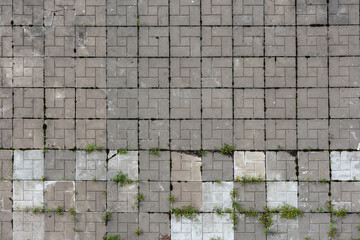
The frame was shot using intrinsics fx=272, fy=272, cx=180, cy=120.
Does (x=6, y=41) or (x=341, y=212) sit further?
(x=6, y=41)

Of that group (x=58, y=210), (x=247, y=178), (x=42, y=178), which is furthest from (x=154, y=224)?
(x=42, y=178)

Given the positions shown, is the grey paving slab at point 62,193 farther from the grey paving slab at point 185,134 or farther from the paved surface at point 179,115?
the grey paving slab at point 185,134

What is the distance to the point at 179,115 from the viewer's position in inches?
186

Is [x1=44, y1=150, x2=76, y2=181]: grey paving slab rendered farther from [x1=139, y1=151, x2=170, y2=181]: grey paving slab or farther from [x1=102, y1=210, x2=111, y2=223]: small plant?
[x1=139, y1=151, x2=170, y2=181]: grey paving slab

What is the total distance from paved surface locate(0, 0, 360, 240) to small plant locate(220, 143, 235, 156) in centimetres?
7

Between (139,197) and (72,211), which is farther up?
(139,197)

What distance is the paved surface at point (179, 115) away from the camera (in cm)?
469

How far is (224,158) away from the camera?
4695mm

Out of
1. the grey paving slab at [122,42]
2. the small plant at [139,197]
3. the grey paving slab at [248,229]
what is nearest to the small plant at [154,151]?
the small plant at [139,197]

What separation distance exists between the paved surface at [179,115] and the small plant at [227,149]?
74mm

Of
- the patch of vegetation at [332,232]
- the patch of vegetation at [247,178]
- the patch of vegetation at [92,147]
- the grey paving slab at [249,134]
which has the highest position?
the grey paving slab at [249,134]

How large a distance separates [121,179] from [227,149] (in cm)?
189

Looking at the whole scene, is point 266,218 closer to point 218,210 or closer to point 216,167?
point 218,210

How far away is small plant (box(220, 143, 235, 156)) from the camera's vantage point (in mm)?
4660
